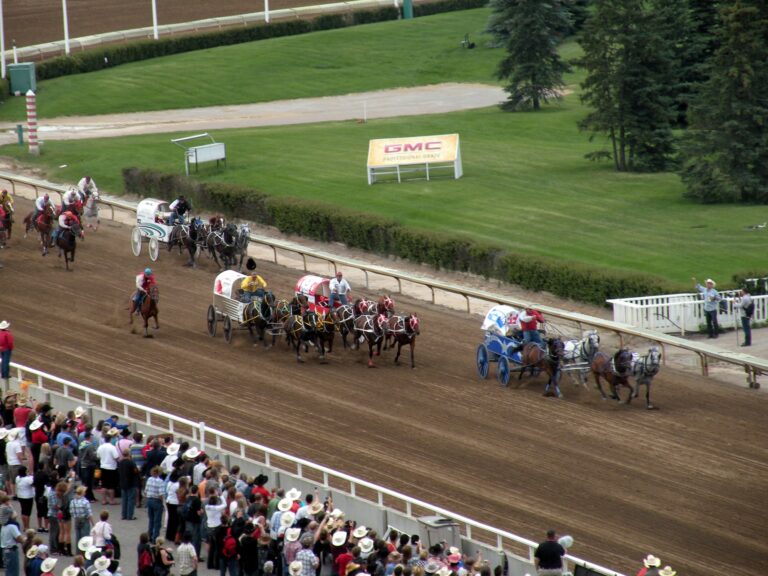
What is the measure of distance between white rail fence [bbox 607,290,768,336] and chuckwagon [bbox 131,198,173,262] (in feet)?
34.0

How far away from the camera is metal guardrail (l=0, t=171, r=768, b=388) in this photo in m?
22.8

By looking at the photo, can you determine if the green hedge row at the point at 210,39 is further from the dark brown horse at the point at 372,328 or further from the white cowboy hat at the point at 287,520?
the white cowboy hat at the point at 287,520

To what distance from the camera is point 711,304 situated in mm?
25672

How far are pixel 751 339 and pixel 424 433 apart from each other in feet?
29.4

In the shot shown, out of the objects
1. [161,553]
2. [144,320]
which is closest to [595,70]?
[144,320]

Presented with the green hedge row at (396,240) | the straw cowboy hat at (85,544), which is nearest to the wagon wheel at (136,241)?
the green hedge row at (396,240)

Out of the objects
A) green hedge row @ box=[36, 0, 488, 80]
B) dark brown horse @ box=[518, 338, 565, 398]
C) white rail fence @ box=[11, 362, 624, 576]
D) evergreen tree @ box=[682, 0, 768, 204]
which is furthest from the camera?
green hedge row @ box=[36, 0, 488, 80]

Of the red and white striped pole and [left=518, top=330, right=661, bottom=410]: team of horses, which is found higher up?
the red and white striped pole

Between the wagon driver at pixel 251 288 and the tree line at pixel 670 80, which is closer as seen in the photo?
the wagon driver at pixel 251 288

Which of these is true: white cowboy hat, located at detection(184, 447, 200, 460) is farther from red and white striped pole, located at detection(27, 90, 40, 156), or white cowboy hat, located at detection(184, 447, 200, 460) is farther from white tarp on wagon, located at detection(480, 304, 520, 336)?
red and white striped pole, located at detection(27, 90, 40, 156)

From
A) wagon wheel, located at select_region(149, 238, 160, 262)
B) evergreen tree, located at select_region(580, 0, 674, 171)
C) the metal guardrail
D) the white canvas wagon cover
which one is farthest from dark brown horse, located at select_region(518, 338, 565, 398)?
evergreen tree, located at select_region(580, 0, 674, 171)

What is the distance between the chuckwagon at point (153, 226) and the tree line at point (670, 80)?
1515 cm

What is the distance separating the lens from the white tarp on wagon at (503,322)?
2239 cm

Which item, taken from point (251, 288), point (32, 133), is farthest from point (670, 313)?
point (32, 133)
